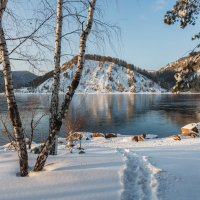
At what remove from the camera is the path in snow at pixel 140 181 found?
6622mm

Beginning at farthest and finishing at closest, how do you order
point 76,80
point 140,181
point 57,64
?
point 57,64 → point 140,181 → point 76,80

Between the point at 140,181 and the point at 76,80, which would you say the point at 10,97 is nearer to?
the point at 76,80

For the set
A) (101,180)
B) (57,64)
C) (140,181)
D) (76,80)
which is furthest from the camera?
(57,64)

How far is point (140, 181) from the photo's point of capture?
25.0 feet

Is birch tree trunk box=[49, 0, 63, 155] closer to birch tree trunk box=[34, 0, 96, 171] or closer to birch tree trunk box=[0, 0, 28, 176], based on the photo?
birch tree trunk box=[34, 0, 96, 171]

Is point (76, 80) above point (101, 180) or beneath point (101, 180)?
above

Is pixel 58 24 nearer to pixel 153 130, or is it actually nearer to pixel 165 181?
pixel 165 181

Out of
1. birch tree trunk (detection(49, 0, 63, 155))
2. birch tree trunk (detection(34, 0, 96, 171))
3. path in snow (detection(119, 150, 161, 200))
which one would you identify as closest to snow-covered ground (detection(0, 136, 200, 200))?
path in snow (detection(119, 150, 161, 200))

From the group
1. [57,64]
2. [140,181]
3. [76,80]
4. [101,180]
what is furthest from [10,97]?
[140,181]

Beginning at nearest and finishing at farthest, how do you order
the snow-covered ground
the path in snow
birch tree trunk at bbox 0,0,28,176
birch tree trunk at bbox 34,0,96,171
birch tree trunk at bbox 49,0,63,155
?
the snow-covered ground → the path in snow → birch tree trunk at bbox 0,0,28,176 → birch tree trunk at bbox 34,0,96,171 → birch tree trunk at bbox 49,0,63,155

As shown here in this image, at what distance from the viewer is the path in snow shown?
662cm

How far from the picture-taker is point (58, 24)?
848 centimetres

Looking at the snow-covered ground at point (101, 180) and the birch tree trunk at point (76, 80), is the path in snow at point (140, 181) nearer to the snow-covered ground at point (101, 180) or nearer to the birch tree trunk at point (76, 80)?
the snow-covered ground at point (101, 180)

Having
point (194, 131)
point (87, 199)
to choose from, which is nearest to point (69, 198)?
point (87, 199)
